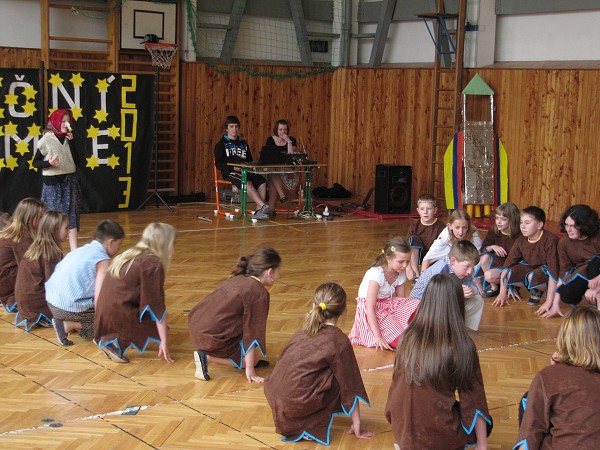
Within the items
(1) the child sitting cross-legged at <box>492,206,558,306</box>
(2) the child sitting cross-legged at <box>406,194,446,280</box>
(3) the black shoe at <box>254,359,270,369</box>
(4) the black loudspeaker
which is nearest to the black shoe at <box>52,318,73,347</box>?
(3) the black shoe at <box>254,359,270,369</box>

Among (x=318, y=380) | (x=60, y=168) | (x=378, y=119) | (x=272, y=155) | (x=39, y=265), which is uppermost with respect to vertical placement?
(x=378, y=119)

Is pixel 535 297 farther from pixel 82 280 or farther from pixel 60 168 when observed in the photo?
pixel 60 168

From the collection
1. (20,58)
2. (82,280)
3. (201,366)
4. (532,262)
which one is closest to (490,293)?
(532,262)

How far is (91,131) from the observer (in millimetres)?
11375

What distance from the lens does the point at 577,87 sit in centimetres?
1060

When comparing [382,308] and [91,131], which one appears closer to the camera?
[382,308]

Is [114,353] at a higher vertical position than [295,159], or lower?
lower

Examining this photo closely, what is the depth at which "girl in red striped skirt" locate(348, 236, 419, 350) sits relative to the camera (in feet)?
18.2

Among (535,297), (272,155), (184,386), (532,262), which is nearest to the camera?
(184,386)

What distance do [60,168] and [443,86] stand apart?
610 centimetres

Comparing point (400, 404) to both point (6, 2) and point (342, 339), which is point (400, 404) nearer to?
point (342, 339)

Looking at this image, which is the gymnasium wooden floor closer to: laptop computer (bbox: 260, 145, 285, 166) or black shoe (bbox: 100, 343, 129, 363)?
black shoe (bbox: 100, 343, 129, 363)

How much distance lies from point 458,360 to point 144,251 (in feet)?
7.30

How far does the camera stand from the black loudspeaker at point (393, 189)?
38.5 ft
